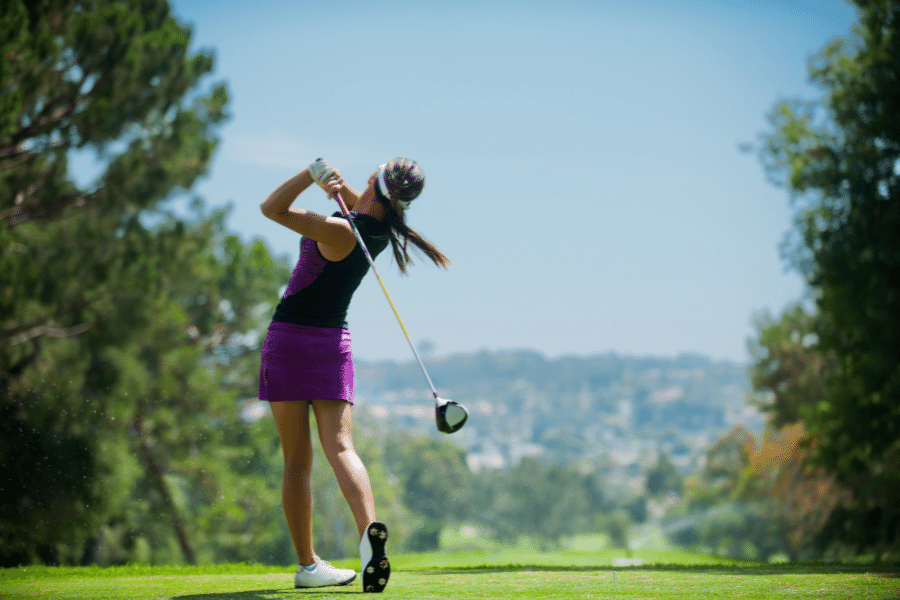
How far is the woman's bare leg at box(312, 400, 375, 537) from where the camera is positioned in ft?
11.5

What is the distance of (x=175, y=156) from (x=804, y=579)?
59.8ft

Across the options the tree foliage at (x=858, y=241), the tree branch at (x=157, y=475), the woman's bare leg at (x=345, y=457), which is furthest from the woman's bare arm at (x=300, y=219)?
the tree branch at (x=157, y=475)

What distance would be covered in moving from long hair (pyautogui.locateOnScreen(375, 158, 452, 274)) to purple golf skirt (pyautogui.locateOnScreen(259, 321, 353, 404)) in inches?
19.2

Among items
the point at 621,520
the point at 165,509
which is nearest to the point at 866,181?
the point at 165,509

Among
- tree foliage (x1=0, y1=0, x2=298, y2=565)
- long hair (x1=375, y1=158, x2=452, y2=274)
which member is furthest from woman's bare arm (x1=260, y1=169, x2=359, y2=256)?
tree foliage (x1=0, y1=0, x2=298, y2=565)

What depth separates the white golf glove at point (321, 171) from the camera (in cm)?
361

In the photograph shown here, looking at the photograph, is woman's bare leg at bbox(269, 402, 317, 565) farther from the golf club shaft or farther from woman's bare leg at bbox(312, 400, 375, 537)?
the golf club shaft

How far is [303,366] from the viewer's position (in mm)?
3637

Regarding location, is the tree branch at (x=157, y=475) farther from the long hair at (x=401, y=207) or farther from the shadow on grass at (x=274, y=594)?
the long hair at (x=401, y=207)

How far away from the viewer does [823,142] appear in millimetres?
16953

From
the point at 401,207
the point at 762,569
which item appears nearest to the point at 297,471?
the point at 401,207

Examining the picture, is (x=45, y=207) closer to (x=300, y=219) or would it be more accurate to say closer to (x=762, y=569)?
(x=300, y=219)

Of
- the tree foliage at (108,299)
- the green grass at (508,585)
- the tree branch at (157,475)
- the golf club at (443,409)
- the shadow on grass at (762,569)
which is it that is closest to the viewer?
the green grass at (508,585)

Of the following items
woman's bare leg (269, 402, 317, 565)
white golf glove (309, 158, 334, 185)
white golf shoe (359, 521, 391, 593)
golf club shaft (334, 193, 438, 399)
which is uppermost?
white golf glove (309, 158, 334, 185)
